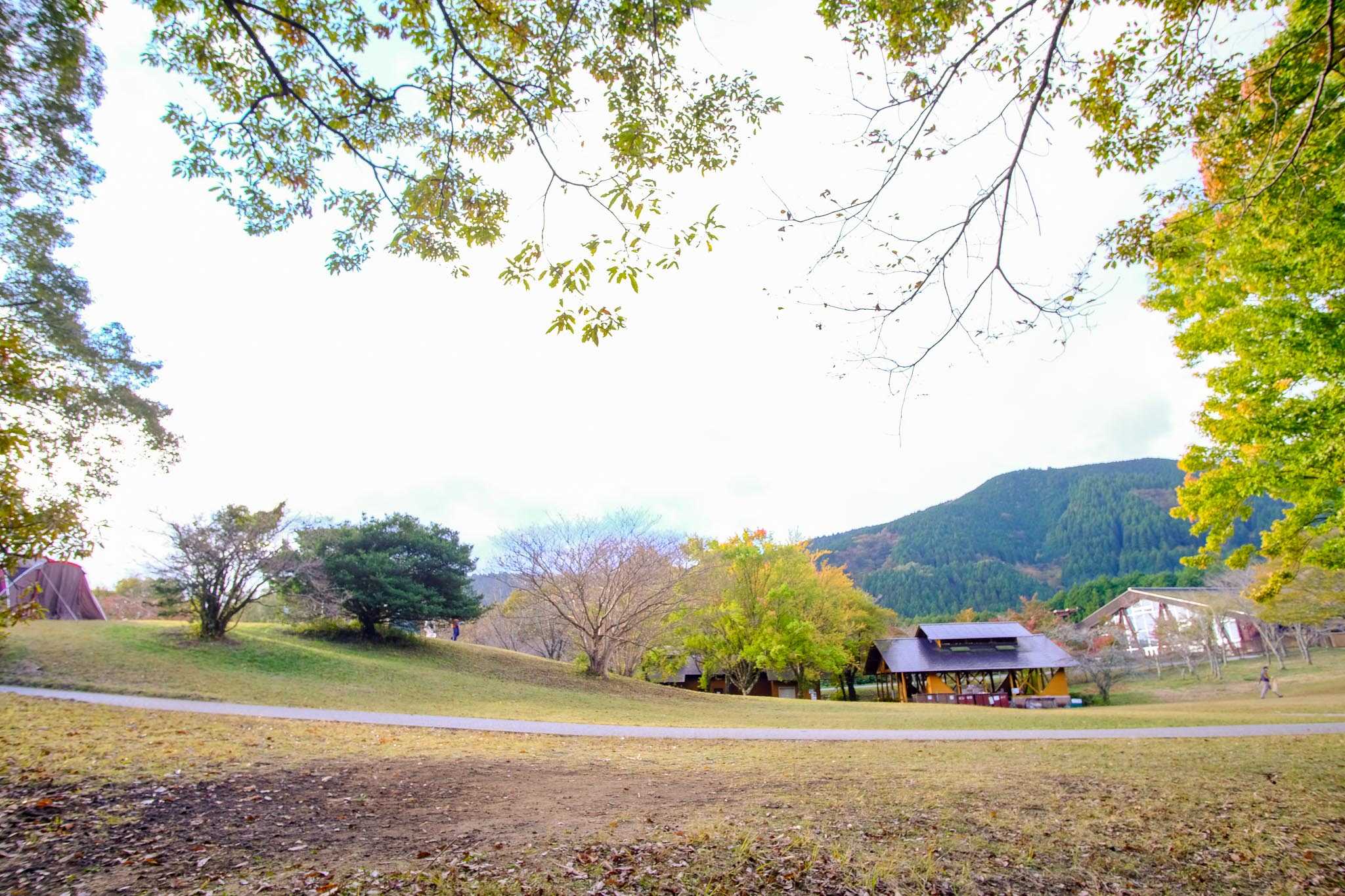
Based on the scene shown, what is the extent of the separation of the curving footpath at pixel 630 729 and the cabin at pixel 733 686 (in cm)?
2785

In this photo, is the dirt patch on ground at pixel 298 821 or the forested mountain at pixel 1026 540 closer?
the dirt patch on ground at pixel 298 821

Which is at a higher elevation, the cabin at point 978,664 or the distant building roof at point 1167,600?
the distant building roof at point 1167,600

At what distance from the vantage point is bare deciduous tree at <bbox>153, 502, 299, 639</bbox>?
1953 centimetres

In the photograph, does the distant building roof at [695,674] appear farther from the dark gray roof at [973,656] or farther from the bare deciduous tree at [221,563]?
the bare deciduous tree at [221,563]

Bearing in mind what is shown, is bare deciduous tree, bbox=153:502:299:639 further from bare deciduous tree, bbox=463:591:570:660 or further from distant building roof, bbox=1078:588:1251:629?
distant building roof, bbox=1078:588:1251:629

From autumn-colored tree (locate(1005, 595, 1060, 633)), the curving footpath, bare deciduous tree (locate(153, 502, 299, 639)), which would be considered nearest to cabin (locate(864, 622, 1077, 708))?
autumn-colored tree (locate(1005, 595, 1060, 633))

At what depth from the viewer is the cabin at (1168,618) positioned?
135 ft

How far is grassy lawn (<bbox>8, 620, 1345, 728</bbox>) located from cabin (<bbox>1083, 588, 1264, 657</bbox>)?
618 inches

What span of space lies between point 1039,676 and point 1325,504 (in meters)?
29.8

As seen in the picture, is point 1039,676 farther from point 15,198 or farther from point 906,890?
point 15,198

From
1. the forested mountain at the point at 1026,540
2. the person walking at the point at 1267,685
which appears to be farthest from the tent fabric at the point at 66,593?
the forested mountain at the point at 1026,540

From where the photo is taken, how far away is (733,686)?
41562 millimetres

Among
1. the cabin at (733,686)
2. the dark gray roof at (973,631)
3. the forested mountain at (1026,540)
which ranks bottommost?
the cabin at (733,686)

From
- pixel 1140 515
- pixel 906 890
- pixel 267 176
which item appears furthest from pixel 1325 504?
pixel 1140 515
